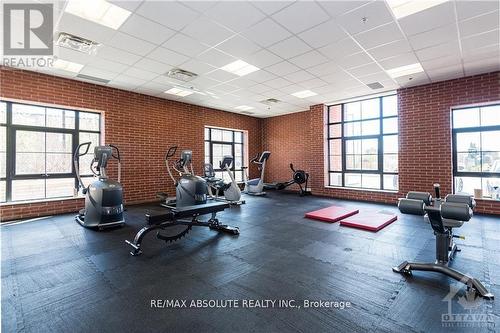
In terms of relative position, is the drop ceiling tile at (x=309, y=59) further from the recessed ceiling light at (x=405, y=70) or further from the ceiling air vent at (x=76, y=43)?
the ceiling air vent at (x=76, y=43)

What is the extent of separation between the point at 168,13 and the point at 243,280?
3632mm

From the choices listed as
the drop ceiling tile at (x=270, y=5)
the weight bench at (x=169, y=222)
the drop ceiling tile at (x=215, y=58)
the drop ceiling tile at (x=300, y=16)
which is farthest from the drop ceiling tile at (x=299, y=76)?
the weight bench at (x=169, y=222)

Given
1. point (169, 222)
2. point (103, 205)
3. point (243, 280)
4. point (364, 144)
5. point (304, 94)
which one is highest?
point (304, 94)

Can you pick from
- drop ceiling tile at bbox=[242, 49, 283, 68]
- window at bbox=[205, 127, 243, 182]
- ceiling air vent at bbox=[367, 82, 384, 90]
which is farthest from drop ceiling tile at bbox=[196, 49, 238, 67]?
window at bbox=[205, 127, 243, 182]

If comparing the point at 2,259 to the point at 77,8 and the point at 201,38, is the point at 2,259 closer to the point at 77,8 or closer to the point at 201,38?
the point at 77,8

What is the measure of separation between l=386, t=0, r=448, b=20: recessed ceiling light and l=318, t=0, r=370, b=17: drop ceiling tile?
1.36ft

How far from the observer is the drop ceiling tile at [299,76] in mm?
5688

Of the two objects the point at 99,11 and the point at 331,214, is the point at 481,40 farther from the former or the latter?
the point at 99,11

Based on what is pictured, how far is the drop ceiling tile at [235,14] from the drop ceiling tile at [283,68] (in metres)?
1.62

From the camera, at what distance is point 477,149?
5883mm

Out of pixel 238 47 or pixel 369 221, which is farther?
pixel 369 221

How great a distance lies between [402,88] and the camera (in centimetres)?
681

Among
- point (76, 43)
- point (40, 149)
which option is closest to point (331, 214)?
point (76, 43)

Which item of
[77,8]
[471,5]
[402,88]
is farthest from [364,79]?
[77,8]
